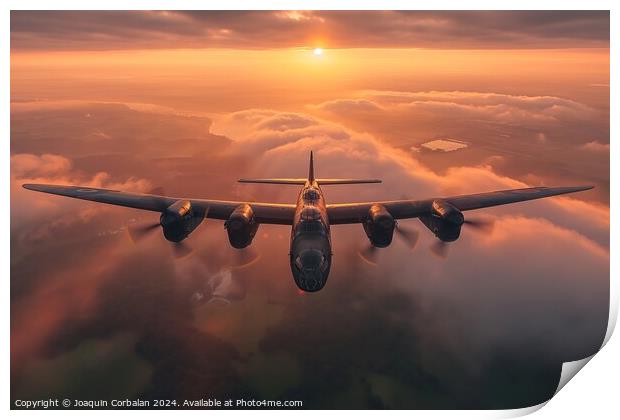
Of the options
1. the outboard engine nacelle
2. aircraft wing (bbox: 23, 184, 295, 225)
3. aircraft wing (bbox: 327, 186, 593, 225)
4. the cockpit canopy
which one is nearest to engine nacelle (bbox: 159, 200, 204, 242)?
aircraft wing (bbox: 23, 184, 295, 225)

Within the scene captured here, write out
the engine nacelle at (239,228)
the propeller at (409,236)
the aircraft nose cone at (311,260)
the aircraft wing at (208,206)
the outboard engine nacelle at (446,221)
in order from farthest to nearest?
the aircraft wing at (208,206) < the outboard engine nacelle at (446,221) < the propeller at (409,236) < the engine nacelle at (239,228) < the aircraft nose cone at (311,260)

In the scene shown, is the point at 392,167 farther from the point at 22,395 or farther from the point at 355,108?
the point at 22,395

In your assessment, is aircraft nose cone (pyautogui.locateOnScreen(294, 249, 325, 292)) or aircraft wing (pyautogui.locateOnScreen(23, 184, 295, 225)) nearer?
aircraft nose cone (pyautogui.locateOnScreen(294, 249, 325, 292))

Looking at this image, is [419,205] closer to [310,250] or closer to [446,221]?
[446,221]

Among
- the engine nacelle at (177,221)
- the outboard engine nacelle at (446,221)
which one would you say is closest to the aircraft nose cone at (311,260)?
the engine nacelle at (177,221)

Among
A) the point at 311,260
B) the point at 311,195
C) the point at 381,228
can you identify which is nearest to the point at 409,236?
the point at 381,228

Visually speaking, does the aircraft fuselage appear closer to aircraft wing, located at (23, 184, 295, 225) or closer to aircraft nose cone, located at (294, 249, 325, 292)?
aircraft nose cone, located at (294, 249, 325, 292)

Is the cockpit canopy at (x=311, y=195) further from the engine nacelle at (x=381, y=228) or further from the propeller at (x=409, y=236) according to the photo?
the propeller at (x=409, y=236)
